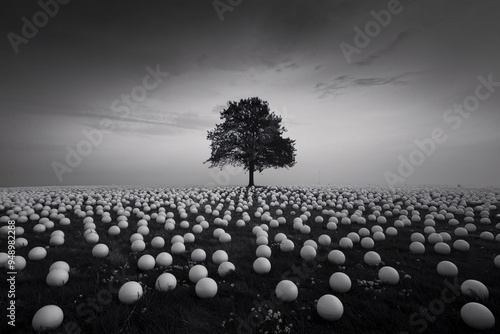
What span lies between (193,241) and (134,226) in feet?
11.0

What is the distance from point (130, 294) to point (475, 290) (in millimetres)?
5480

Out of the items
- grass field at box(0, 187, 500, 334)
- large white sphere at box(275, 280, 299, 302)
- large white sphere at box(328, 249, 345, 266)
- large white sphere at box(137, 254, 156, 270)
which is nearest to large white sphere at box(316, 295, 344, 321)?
grass field at box(0, 187, 500, 334)

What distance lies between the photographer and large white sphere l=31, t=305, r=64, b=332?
11.0 feet

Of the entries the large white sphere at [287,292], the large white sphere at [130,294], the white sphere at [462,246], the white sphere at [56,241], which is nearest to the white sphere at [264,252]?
the large white sphere at [287,292]

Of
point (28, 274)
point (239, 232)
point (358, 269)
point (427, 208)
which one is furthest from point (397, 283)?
point (427, 208)

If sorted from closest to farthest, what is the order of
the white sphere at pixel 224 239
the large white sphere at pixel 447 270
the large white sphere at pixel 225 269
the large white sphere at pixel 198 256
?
1. the large white sphere at pixel 447 270
2. the large white sphere at pixel 225 269
3. the large white sphere at pixel 198 256
4. the white sphere at pixel 224 239

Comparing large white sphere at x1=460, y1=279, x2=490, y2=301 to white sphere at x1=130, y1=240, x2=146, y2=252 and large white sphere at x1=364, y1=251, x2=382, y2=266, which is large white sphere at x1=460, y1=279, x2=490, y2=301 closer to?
large white sphere at x1=364, y1=251, x2=382, y2=266

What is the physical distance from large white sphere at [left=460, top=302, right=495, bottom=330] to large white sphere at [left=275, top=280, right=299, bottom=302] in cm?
224

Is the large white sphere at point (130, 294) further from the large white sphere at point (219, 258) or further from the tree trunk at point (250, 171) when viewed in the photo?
the tree trunk at point (250, 171)

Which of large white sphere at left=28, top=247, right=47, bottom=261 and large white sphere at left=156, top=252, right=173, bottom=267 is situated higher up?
large white sphere at left=156, top=252, right=173, bottom=267

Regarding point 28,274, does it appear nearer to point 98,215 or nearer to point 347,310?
point 347,310

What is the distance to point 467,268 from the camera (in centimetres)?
534

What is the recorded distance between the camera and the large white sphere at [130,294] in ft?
13.1

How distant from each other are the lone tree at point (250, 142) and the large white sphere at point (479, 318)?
89.8 feet
